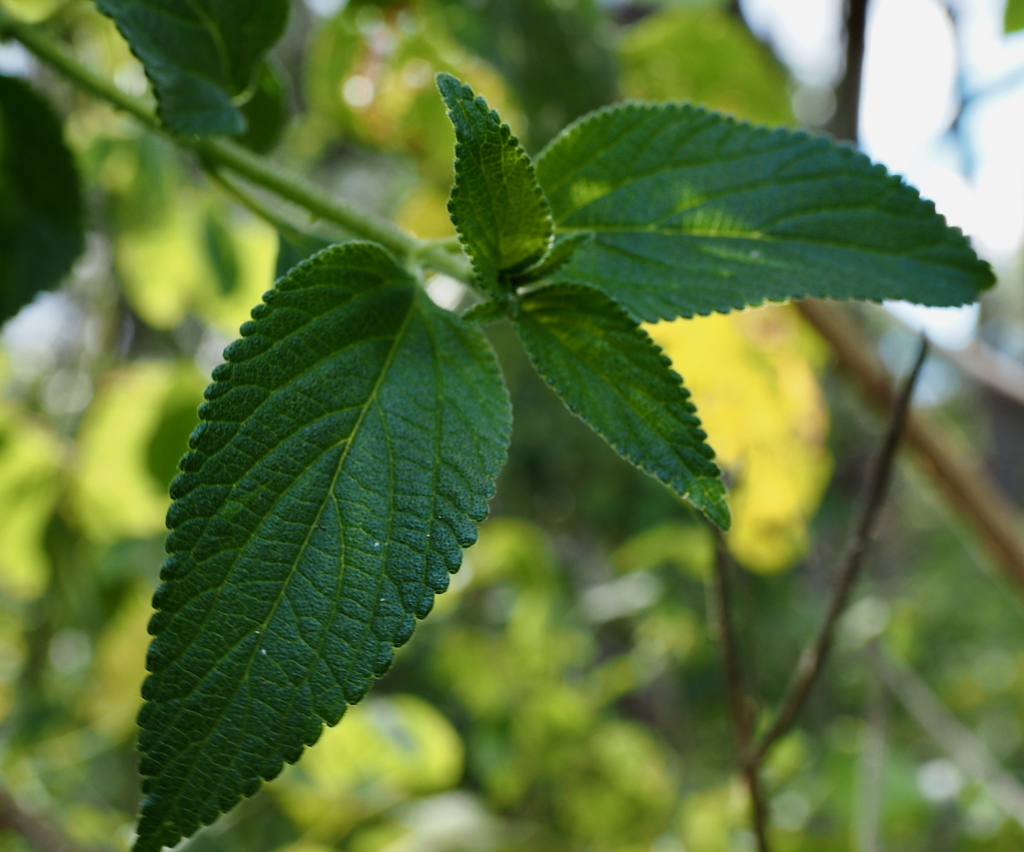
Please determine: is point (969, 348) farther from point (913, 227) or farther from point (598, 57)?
point (913, 227)

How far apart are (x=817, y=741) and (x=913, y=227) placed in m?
2.12

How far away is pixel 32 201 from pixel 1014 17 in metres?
0.43

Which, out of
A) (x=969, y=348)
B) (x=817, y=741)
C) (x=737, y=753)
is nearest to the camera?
(x=737, y=753)

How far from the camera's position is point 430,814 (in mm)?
763

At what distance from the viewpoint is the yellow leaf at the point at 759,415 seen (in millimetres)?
660

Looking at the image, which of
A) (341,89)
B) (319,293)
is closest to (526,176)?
(319,293)

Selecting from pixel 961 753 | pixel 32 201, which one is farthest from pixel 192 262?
pixel 961 753

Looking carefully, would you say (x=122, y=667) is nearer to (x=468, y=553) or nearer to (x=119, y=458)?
(x=119, y=458)

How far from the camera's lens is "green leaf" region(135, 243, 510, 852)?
0.18m

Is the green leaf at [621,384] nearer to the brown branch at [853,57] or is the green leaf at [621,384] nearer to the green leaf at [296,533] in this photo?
the green leaf at [296,533]

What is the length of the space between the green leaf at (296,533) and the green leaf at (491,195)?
27 mm

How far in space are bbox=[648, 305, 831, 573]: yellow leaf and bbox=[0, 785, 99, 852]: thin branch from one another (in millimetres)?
458

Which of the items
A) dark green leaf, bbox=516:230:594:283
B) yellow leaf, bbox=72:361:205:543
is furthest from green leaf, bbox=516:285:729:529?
yellow leaf, bbox=72:361:205:543

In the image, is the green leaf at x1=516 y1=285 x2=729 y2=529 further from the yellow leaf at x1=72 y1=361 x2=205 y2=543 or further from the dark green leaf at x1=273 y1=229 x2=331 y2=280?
the yellow leaf at x1=72 y1=361 x2=205 y2=543
